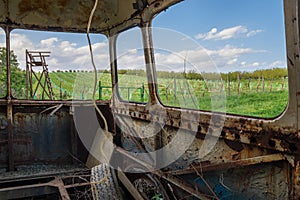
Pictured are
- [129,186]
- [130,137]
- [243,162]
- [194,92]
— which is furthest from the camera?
[130,137]

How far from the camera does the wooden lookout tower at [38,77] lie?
3523mm

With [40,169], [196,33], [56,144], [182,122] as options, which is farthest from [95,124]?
[196,33]

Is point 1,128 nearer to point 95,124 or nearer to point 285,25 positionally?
point 95,124

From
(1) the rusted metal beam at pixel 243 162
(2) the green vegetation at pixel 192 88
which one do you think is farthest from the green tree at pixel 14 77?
(1) the rusted metal beam at pixel 243 162

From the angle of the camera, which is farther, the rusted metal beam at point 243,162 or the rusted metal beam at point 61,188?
the rusted metal beam at point 61,188

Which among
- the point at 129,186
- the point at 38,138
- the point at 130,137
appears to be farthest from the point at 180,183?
the point at 38,138

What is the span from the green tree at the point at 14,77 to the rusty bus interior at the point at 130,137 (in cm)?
5

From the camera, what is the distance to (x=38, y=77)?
153 inches

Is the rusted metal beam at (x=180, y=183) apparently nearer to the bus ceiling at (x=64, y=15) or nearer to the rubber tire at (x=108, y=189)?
the rubber tire at (x=108, y=189)

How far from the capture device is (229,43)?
1.76m

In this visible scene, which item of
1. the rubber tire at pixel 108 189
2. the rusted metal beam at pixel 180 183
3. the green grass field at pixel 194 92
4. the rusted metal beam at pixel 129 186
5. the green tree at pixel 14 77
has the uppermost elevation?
the green tree at pixel 14 77

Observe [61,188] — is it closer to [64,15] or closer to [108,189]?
[108,189]

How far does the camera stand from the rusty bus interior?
4.63 feet

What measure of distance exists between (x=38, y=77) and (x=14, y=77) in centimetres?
56
